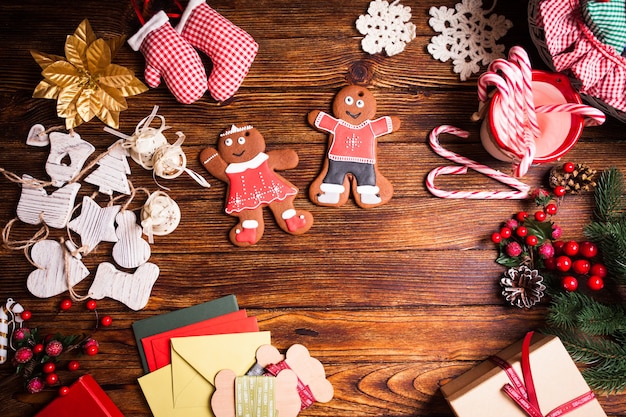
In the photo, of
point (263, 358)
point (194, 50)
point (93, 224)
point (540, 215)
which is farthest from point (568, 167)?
point (93, 224)

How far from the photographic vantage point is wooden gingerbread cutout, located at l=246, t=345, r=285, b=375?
1.41m

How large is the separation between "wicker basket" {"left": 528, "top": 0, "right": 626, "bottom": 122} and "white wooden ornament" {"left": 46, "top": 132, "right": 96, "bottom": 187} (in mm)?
1414

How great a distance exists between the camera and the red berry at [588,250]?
1.39 metres

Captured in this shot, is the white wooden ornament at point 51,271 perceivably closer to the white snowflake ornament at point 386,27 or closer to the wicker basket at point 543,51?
the white snowflake ornament at point 386,27

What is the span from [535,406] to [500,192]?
615mm

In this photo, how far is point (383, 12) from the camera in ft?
5.08

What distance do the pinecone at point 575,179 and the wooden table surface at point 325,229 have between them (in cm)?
5

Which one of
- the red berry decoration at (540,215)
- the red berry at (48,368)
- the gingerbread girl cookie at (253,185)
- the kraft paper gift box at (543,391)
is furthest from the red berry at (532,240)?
the red berry at (48,368)

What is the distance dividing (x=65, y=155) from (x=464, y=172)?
1.26 metres

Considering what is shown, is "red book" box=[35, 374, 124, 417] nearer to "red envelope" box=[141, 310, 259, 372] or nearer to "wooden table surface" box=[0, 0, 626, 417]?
"wooden table surface" box=[0, 0, 626, 417]

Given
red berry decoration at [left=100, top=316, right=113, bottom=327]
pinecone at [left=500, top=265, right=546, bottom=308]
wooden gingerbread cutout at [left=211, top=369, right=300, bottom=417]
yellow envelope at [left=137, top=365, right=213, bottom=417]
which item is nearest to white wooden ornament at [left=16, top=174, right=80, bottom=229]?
red berry decoration at [left=100, top=316, right=113, bottom=327]

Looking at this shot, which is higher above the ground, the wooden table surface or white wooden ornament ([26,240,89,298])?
the wooden table surface

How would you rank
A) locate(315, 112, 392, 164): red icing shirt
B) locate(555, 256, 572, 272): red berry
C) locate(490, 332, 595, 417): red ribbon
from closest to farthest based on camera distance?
locate(490, 332, 595, 417): red ribbon
locate(555, 256, 572, 272): red berry
locate(315, 112, 392, 164): red icing shirt

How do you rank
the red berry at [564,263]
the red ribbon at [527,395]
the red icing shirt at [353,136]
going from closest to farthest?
the red ribbon at [527,395] → the red berry at [564,263] → the red icing shirt at [353,136]
